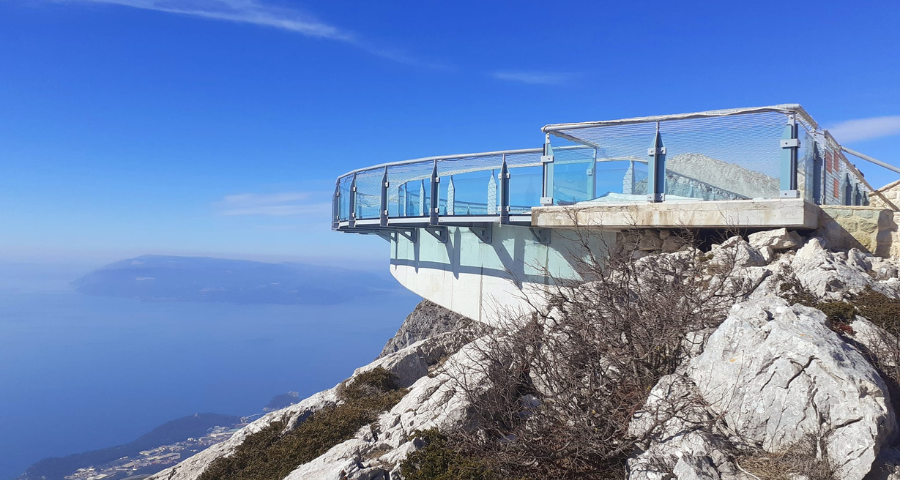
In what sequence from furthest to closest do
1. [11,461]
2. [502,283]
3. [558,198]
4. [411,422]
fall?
1. [11,461]
2. [502,283]
3. [558,198]
4. [411,422]

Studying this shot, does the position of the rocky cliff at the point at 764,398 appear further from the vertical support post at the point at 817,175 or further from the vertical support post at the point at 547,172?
the vertical support post at the point at 547,172

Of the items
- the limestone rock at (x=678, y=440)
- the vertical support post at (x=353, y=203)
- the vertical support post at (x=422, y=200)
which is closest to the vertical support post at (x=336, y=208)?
the vertical support post at (x=353, y=203)

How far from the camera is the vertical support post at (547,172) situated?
9.61 metres

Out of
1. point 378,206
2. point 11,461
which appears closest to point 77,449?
point 11,461

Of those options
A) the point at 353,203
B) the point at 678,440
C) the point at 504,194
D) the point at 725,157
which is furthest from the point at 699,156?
the point at 353,203

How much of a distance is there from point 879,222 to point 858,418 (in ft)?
17.9

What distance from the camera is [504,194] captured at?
33.4 feet

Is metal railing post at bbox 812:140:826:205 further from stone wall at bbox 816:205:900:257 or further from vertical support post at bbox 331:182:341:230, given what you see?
vertical support post at bbox 331:182:341:230

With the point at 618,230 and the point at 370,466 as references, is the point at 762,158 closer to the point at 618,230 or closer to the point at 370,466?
the point at 618,230

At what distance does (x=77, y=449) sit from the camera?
15188 cm

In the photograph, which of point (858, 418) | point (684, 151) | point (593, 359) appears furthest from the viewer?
point (684, 151)

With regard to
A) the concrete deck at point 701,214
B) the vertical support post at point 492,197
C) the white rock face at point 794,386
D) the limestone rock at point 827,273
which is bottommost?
the white rock face at point 794,386

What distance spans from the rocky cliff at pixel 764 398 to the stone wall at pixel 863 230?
0.87 m

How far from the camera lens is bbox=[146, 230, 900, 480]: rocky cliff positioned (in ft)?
11.7
